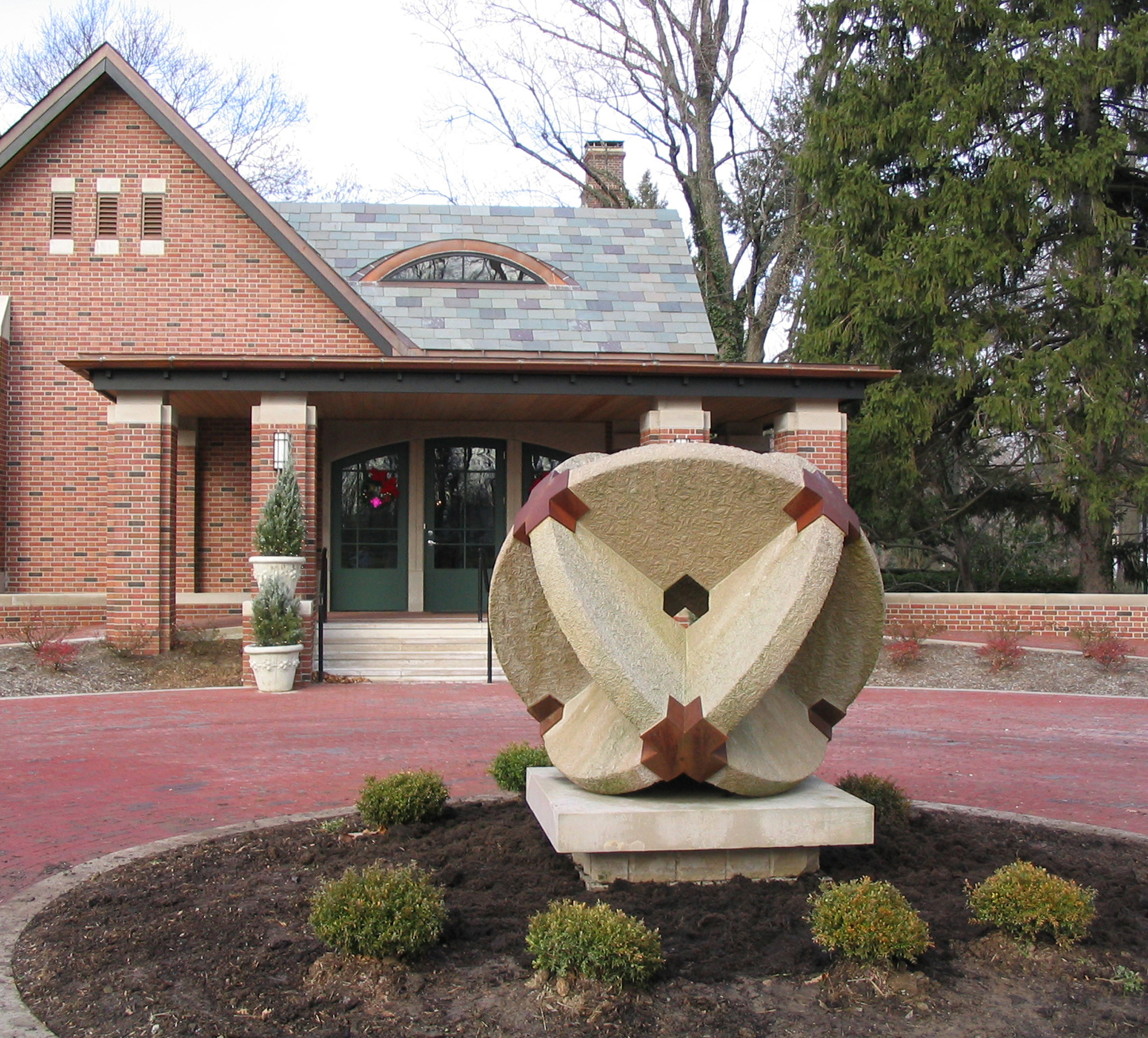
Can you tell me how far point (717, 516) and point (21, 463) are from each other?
47.1ft

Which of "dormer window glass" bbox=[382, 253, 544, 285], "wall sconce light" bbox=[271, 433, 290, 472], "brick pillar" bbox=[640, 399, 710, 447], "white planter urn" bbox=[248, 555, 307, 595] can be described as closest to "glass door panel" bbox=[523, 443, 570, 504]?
"dormer window glass" bbox=[382, 253, 544, 285]

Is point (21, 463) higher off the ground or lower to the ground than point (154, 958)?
higher

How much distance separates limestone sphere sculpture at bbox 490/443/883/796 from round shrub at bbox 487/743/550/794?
1.03 metres

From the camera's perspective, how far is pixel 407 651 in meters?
14.0

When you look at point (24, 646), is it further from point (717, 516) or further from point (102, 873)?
point (717, 516)

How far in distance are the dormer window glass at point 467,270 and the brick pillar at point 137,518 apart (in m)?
6.46

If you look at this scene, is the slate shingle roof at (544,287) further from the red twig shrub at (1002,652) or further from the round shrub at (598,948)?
the round shrub at (598,948)

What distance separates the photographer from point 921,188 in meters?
20.2

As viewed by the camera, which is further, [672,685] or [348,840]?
[348,840]

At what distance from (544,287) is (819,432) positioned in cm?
636

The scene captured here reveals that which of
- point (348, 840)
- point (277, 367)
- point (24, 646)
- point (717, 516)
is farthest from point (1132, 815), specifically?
point (24, 646)

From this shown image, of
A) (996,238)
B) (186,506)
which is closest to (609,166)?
(996,238)

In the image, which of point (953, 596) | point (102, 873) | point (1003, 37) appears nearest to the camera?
point (102, 873)

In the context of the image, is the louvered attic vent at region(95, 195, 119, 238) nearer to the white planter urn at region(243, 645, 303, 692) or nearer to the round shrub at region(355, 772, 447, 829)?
the white planter urn at region(243, 645, 303, 692)
